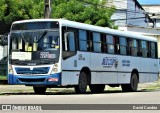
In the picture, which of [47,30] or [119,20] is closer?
[47,30]

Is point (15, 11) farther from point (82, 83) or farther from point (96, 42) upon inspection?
point (82, 83)

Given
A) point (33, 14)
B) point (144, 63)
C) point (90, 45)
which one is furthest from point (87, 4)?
point (90, 45)

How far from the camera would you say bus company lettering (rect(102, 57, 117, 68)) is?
24.9m

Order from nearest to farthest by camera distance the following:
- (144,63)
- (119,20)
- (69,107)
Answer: (69,107) → (144,63) → (119,20)

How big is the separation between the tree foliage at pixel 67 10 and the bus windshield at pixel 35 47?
12874mm

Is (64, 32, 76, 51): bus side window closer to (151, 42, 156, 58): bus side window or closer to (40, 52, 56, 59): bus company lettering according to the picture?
(40, 52, 56, 59): bus company lettering

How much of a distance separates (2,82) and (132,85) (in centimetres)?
944

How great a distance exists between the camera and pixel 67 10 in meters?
42.7

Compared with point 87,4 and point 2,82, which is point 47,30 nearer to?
point 2,82

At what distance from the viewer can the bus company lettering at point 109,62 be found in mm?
24903

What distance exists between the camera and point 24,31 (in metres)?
22.2

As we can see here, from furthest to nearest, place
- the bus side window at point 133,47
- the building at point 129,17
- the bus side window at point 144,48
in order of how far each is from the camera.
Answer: the building at point 129,17
the bus side window at point 144,48
the bus side window at point 133,47

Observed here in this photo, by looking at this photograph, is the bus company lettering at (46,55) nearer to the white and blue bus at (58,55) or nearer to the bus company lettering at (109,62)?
the white and blue bus at (58,55)

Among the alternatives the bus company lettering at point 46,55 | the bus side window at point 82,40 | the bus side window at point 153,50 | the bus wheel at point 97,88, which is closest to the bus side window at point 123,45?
the bus wheel at point 97,88
